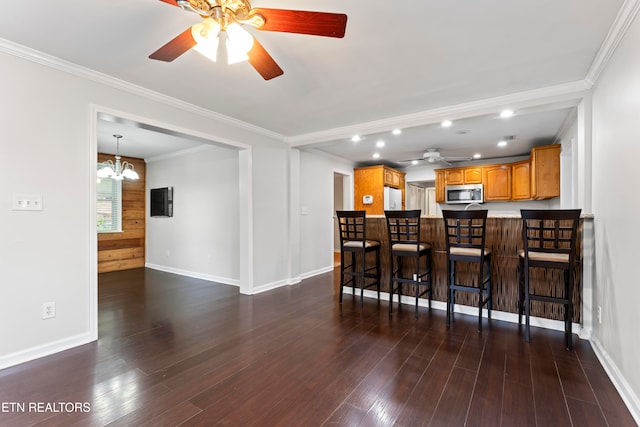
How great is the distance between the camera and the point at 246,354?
2391mm

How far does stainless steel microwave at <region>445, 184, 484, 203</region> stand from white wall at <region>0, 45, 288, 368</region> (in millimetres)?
5782

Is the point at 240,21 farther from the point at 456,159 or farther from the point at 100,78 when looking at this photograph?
the point at 456,159

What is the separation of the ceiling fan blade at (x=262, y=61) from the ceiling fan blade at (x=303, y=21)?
17 cm

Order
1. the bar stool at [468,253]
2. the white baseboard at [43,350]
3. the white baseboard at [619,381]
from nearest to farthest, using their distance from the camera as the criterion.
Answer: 1. the white baseboard at [619,381]
2. the white baseboard at [43,350]
3. the bar stool at [468,253]

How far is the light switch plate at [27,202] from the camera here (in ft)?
7.39

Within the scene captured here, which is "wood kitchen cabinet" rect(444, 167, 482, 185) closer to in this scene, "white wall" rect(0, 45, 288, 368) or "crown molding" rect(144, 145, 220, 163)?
"crown molding" rect(144, 145, 220, 163)

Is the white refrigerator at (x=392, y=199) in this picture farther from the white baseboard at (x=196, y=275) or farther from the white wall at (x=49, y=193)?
the white wall at (x=49, y=193)

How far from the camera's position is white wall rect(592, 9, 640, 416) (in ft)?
5.75

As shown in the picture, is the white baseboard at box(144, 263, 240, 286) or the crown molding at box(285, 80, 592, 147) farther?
the white baseboard at box(144, 263, 240, 286)

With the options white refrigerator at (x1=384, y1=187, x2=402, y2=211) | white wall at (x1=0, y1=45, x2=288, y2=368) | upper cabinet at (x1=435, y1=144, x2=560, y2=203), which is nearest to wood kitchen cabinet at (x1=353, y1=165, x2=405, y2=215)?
white refrigerator at (x1=384, y1=187, x2=402, y2=211)

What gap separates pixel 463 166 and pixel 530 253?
14.0ft

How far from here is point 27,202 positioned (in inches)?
90.7

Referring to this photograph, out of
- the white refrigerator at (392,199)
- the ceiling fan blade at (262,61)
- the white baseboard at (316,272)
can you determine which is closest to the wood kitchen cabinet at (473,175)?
the white refrigerator at (392,199)

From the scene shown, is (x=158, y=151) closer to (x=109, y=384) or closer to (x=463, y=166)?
(x=109, y=384)
